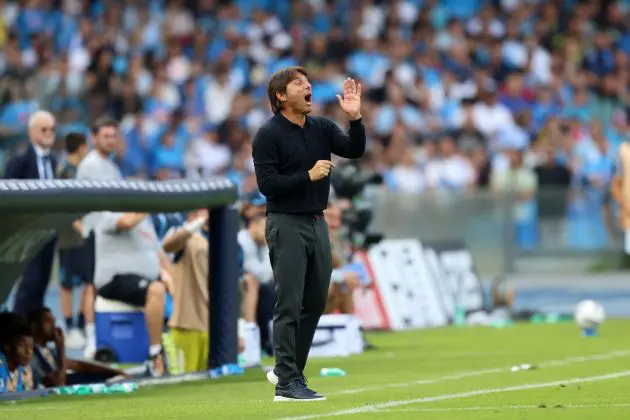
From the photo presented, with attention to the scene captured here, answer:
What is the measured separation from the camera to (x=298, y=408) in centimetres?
1001

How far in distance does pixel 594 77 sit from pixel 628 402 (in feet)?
71.3

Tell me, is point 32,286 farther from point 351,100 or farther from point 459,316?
point 459,316

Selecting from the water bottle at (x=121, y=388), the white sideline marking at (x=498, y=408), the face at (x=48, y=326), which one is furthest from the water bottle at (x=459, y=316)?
the white sideline marking at (x=498, y=408)

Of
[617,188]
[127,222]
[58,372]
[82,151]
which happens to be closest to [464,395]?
[58,372]

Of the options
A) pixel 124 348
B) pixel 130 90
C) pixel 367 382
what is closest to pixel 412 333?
pixel 124 348

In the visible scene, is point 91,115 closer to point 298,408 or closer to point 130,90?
point 130,90

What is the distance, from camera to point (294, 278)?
34.4 ft

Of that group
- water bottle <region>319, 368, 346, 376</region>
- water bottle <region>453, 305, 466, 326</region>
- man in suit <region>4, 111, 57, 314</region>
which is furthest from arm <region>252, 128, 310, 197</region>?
water bottle <region>453, 305, 466, 326</region>

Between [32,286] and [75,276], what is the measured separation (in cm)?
296

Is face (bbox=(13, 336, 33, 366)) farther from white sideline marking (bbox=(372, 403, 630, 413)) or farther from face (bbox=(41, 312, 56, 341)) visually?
white sideline marking (bbox=(372, 403, 630, 413))

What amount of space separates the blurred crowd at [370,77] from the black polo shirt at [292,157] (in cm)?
1393

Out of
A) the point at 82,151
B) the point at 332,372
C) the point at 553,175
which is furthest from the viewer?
the point at 553,175

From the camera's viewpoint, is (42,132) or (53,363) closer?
(53,363)

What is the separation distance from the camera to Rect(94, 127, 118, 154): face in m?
15.4
